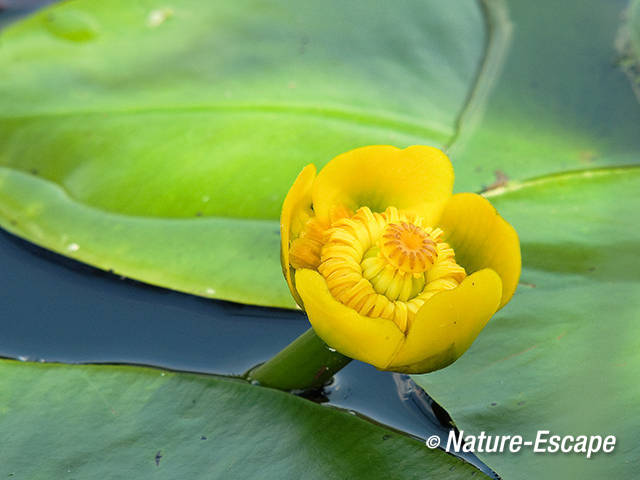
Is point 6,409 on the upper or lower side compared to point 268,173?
lower

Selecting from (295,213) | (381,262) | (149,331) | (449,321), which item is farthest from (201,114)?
(449,321)

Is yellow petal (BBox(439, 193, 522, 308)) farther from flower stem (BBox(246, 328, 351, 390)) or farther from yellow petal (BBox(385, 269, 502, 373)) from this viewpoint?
flower stem (BBox(246, 328, 351, 390))

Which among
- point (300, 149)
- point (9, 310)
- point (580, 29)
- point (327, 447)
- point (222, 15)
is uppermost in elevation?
point (580, 29)

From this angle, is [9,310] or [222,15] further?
[222,15]

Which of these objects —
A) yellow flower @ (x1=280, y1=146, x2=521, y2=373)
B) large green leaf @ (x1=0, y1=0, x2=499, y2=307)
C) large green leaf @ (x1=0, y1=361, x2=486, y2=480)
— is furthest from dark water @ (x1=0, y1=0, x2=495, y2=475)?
yellow flower @ (x1=280, y1=146, x2=521, y2=373)

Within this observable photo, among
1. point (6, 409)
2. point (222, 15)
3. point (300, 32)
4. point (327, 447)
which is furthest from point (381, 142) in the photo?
point (6, 409)

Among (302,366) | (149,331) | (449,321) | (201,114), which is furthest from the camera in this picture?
(201,114)

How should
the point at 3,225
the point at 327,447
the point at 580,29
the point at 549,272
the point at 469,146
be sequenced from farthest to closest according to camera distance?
the point at 580,29 < the point at 469,146 < the point at 3,225 < the point at 549,272 < the point at 327,447

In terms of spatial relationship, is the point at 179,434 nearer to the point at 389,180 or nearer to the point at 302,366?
the point at 302,366

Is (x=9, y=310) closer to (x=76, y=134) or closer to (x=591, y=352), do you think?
(x=76, y=134)
